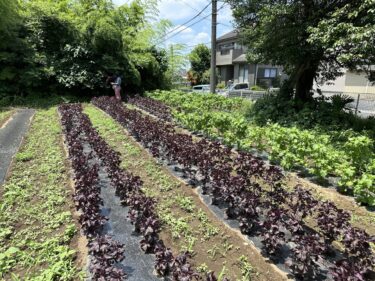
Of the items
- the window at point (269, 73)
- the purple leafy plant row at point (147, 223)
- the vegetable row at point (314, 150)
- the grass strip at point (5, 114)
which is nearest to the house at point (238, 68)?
the window at point (269, 73)

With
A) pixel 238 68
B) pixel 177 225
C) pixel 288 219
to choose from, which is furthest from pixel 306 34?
pixel 238 68

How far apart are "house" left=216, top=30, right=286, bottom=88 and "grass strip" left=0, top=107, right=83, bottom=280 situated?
22.8m

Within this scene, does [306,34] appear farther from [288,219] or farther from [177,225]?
[177,225]

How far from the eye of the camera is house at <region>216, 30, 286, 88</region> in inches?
1101

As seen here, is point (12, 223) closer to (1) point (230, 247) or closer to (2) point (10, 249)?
(2) point (10, 249)

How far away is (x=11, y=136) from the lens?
23.5 feet

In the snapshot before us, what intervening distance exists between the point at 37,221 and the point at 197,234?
1823mm

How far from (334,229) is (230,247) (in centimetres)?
94

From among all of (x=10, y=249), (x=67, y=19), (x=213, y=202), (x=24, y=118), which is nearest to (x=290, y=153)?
(x=213, y=202)

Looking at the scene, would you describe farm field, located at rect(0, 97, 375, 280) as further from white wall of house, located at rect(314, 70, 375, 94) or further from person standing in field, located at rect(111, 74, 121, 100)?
white wall of house, located at rect(314, 70, 375, 94)

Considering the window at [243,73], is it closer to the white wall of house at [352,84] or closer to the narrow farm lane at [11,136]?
the white wall of house at [352,84]

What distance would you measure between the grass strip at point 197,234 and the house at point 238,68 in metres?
22.9

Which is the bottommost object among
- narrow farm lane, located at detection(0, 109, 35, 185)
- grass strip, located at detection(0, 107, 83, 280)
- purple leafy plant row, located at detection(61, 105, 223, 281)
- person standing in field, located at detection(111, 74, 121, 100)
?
grass strip, located at detection(0, 107, 83, 280)

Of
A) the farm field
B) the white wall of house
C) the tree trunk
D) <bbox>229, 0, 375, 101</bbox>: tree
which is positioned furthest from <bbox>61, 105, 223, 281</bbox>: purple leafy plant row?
the white wall of house
